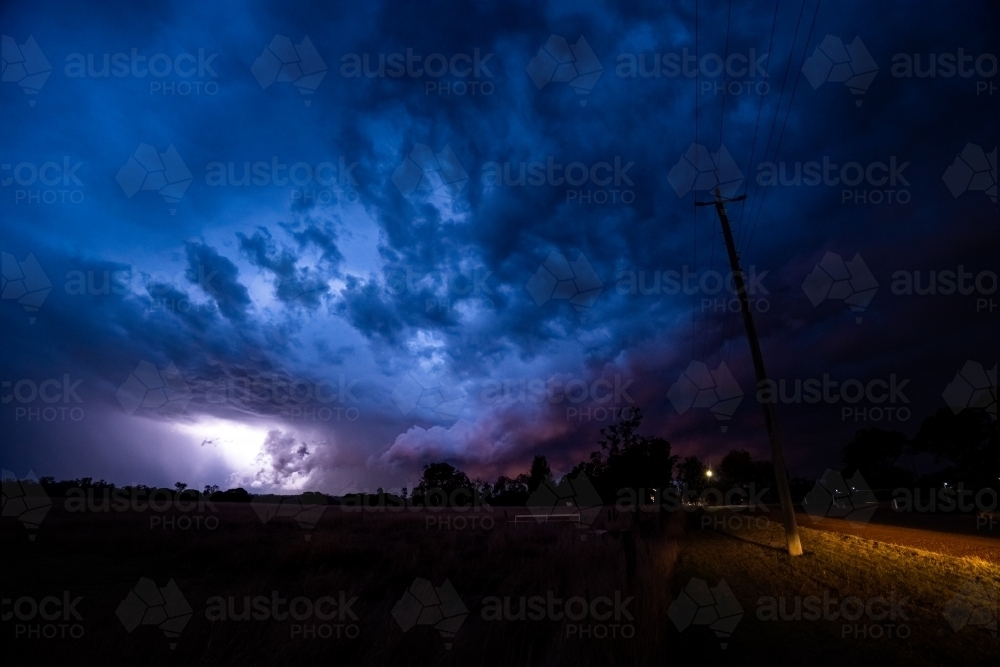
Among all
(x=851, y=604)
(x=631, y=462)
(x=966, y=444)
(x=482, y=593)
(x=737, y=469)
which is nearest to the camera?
(x=851, y=604)

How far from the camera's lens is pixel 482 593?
1212 centimetres

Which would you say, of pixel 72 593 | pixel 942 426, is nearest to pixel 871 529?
pixel 72 593

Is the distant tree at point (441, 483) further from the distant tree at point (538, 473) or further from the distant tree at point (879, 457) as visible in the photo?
the distant tree at point (879, 457)

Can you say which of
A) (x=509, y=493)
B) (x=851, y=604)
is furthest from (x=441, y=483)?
(x=851, y=604)

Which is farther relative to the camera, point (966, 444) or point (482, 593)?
point (966, 444)

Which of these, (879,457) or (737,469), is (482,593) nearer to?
(879,457)

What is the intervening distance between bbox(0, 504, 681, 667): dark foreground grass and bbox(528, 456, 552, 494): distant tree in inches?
1776

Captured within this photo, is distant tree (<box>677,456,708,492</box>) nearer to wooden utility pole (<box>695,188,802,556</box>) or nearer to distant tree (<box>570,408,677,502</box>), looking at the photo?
distant tree (<box>570,408,677,502</box>)

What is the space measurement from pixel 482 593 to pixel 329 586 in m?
3.98

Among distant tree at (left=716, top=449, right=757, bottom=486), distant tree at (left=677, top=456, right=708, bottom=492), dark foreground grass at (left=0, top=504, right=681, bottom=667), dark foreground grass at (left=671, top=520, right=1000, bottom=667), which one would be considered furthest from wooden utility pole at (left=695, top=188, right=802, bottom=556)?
distant tree at (left=716, top=449, right=757, bottom=486)

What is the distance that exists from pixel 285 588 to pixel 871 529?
75.4 feet

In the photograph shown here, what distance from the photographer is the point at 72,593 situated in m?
10.5

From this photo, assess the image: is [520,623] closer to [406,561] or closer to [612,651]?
[612,651]

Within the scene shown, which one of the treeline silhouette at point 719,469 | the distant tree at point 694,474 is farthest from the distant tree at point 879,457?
the distant tree at point 694,474
